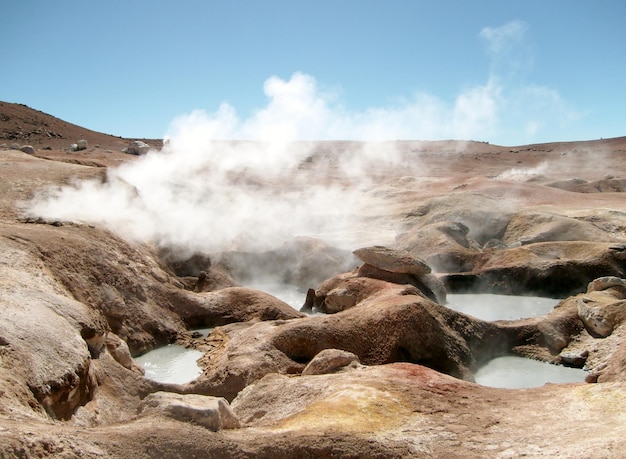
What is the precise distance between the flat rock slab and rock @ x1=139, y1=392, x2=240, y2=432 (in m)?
13.5

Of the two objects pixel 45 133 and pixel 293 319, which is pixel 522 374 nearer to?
pixel 293 319

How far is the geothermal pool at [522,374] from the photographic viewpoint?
15.0 metres

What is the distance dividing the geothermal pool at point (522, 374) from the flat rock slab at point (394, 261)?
221 inches

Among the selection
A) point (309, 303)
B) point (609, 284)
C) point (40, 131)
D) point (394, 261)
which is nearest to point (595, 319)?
point (609, 284)

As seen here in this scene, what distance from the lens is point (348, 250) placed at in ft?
93.4

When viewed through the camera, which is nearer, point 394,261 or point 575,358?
point 575,358

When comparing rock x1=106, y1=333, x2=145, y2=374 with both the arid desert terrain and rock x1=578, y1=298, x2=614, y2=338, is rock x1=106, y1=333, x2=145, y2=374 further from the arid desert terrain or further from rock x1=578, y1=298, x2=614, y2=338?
rock x1=578, y1=298, x2=614, y2=338

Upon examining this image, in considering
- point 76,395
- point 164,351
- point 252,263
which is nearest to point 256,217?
point 252,263

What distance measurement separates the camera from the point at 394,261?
2177 centimetres

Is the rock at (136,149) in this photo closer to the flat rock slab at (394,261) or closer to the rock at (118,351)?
the flat rock slab at (394,261)

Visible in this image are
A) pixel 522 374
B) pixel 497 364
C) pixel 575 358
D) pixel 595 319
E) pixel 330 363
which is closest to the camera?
pixel 330 363

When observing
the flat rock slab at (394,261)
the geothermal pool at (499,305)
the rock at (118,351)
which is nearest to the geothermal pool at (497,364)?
the geothermal pool at (499,305)

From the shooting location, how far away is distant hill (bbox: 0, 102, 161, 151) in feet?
209

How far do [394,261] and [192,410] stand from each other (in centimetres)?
1424
